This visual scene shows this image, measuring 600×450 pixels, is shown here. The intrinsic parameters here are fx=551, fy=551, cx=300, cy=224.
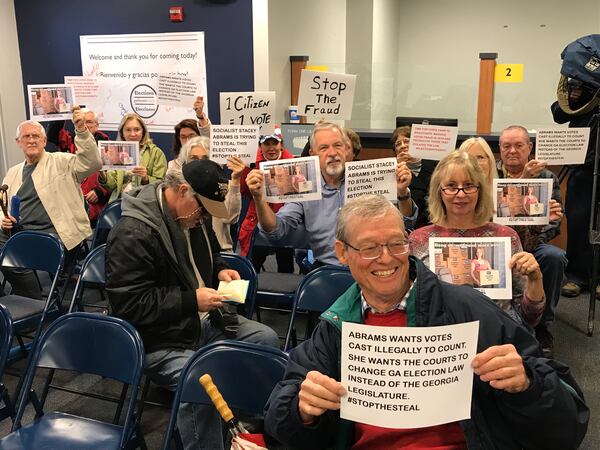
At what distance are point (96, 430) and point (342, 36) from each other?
297 inches

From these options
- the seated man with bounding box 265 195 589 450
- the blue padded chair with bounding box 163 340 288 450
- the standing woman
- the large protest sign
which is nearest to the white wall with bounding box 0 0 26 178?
the large protest sign

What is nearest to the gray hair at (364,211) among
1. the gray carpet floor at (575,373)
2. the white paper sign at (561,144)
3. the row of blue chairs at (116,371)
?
the row of blue chairs at (116,371)

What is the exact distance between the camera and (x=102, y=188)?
5043 mm

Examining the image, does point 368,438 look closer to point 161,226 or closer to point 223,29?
point 161,226

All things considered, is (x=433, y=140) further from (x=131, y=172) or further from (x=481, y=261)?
(x=131, y=172)

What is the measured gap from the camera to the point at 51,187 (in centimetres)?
438

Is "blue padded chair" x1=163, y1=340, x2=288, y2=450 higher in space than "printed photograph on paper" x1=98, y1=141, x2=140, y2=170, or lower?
lower

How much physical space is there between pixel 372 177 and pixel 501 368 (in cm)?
183

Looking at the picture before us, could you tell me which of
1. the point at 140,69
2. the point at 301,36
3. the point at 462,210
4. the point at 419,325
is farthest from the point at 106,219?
the point at 301,36

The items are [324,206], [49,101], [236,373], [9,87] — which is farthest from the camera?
[9,87]

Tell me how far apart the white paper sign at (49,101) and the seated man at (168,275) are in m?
2.69

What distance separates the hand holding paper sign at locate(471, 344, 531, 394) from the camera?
1300 mm

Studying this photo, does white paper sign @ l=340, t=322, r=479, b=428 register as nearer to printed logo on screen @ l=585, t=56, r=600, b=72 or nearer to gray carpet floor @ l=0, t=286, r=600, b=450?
gray carpet floor @ l=0, t=286, r=600, b=450

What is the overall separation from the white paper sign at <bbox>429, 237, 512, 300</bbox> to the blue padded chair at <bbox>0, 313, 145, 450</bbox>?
4.26 feet
